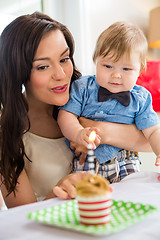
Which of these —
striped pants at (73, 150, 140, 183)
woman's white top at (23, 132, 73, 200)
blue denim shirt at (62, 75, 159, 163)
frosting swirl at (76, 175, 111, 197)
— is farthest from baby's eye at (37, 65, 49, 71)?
frosting swirl at (76, 175, 111, 197)

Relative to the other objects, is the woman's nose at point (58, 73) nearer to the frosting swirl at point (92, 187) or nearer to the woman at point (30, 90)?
the woman at point (30, 90)

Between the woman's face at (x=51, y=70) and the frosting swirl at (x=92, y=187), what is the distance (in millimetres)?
753

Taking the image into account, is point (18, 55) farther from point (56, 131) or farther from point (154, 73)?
point (154, 73)

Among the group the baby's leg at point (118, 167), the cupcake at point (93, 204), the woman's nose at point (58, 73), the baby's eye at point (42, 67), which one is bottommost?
the baby's leg at point (118, 167)

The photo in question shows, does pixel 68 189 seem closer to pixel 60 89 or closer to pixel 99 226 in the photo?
pixel 99 226

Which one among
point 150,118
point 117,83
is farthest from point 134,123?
point 117,83

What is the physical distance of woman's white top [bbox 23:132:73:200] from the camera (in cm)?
151

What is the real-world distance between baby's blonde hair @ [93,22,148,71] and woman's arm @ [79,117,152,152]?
0.94ft

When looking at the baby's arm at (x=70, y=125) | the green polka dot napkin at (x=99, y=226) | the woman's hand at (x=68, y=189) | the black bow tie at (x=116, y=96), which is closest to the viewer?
the green polka dot napkin at (x=99, y=226)

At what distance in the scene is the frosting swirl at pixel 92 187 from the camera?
0.65 meters

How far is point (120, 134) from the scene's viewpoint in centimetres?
141

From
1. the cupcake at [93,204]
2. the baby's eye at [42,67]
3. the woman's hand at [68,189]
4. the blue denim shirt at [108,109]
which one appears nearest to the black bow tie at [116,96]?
the blue denim shirt at [108,109]

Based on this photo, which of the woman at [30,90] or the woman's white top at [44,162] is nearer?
the woman at [30,90]

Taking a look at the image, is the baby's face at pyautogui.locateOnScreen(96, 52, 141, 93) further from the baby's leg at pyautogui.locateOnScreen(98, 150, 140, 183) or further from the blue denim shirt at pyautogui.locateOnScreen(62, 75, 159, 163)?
the baby's leg at pyautogui.locateOnScreen(98, 150, 140, 183)
